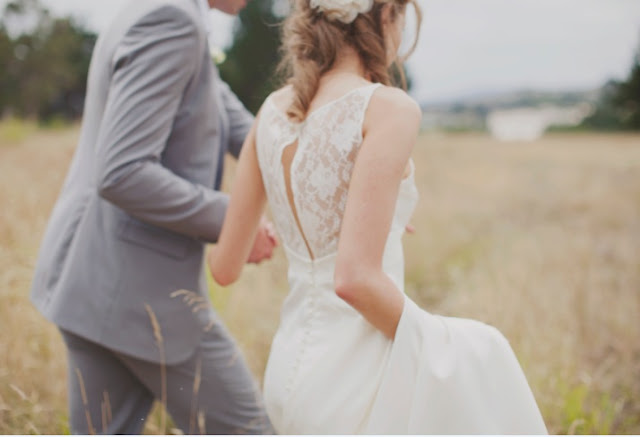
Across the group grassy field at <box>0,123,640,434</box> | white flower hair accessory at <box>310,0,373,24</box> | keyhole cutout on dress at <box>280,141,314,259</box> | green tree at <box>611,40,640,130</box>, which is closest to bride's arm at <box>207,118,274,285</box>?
keyhole cutout on dress at <box>280,141,314,259</box>

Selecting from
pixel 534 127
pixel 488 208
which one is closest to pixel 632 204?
pixel 488 208

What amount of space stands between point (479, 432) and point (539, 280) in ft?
13.1

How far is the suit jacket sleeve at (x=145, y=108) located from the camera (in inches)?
71.3

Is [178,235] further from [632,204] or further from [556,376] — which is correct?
[632,204]

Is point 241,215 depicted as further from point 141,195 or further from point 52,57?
point 52,57

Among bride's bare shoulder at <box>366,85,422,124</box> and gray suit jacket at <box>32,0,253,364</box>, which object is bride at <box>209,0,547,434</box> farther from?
gray suit jacket at <box>32,0,253,364</box>

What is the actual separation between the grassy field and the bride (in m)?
0.80

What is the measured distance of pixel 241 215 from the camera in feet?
5.78

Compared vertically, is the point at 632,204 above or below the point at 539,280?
below

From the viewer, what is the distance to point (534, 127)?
150 feet

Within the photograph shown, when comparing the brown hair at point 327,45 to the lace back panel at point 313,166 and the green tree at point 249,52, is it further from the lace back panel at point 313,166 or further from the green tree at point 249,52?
the green tree at point 249,52

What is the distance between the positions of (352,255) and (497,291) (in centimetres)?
353

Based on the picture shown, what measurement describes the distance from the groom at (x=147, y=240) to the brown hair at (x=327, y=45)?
1.39ft

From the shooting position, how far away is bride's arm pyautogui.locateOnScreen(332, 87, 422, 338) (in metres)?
1.36
